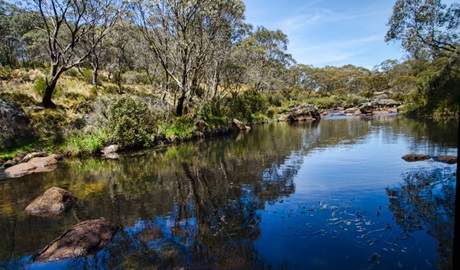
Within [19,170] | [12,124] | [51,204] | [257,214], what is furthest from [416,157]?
[12,124]

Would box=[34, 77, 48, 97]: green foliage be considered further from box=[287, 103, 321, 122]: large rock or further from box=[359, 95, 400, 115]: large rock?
box=[359, 95, 400, 115]: large rock

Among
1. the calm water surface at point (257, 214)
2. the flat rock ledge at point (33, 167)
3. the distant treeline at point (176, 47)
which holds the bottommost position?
the calm water surface at point (257, 214)

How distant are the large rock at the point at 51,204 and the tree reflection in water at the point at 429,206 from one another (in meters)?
10.8

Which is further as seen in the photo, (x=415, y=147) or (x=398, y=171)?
(x=415, y=147)

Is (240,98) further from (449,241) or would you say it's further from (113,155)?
(449,241)

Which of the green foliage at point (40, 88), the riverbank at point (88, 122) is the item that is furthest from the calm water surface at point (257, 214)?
the green foliage at point (40, 88)

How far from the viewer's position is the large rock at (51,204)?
34.2 feet

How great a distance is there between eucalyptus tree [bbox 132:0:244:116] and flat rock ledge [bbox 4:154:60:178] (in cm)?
1316

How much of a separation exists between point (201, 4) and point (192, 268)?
2418 cm

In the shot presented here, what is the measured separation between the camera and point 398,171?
43.1 ft

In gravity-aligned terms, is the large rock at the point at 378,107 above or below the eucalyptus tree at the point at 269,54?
below

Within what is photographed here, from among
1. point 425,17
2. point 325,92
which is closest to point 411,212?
point 425,17

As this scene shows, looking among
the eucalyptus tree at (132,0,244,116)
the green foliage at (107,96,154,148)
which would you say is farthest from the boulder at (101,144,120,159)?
the eucalyptus tree at (132,0,244,116)

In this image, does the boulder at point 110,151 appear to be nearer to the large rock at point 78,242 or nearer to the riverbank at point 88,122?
the riverbank at point 88,122
